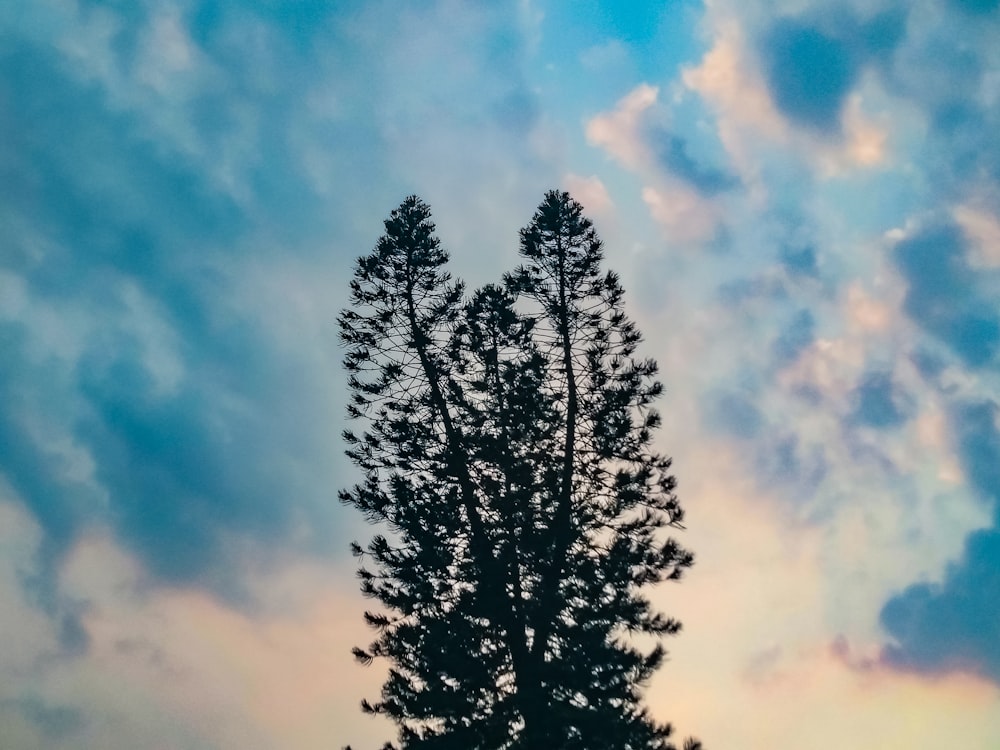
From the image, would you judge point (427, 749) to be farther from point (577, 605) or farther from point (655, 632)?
point (655, 632)

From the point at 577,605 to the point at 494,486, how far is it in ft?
11.1

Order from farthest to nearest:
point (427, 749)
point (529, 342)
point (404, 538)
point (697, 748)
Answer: point (529, 342)
point (404, 538)
point (427, 749)
point (697, 748)

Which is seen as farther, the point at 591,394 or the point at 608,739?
the point at 591,394

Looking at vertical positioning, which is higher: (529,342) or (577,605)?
(529,342)

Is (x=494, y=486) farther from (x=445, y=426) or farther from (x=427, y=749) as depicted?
(x=427, y=749)

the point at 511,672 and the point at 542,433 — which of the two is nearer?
the point at 511,672

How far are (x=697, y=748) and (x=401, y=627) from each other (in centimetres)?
705

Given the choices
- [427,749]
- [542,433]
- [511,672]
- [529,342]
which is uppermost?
[529,342]

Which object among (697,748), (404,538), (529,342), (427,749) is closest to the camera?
(697,748)

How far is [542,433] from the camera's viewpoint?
17812 mm

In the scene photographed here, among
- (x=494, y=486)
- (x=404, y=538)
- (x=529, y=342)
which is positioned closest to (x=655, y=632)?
(x=494, y=486)

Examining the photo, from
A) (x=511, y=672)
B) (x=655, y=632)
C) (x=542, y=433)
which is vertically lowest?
(x=511, y=672)

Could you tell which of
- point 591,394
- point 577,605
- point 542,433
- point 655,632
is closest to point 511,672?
point 577,605

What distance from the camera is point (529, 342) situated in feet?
61.3
